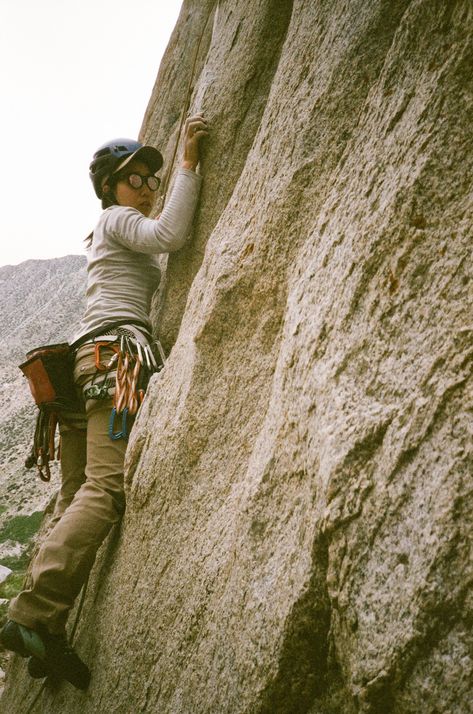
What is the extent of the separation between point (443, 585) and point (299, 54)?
3.85 metres

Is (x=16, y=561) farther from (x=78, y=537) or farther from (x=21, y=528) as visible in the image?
(x=78, y=537)

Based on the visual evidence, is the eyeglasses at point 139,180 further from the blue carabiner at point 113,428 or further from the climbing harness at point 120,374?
the blue carabiner at point 113,428

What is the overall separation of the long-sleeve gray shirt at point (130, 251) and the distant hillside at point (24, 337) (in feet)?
75.5

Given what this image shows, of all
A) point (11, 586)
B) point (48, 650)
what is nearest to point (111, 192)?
point (48, 650)

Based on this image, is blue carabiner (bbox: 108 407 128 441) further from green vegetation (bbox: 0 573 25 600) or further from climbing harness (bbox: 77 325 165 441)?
green vegetation (bbox: 0 573 25 600)

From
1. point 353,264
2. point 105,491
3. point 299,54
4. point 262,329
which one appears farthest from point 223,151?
point 105,491

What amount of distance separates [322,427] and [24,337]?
70211mm

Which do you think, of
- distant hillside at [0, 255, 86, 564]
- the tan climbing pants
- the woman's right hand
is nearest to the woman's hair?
the woman's right hand

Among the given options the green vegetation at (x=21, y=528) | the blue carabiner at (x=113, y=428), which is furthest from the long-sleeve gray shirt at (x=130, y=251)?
the green vegetation at (x=21, y=528)

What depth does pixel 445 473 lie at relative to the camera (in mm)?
1702

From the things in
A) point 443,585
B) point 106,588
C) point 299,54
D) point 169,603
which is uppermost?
point 299,54

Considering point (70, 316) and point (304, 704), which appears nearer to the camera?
point (304, 704)

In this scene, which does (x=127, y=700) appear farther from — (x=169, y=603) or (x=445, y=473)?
(x=445, y=473)

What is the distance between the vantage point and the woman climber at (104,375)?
11.3 ft
